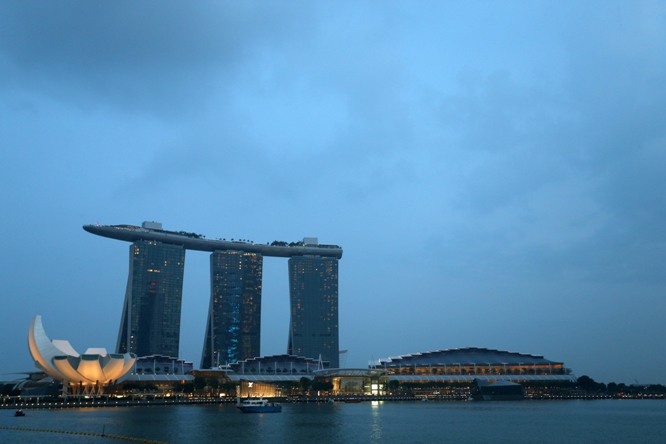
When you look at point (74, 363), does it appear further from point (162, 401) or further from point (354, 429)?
point (354, 429)

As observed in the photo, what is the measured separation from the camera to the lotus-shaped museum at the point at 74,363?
147 m

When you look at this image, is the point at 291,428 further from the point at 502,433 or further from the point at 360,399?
the point at 360,399

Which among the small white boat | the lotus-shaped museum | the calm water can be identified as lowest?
the calm water

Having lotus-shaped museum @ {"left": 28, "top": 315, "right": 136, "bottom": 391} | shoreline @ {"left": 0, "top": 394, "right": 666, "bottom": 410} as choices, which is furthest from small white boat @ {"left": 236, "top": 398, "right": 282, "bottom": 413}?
lotus-shaped museum @ {"left": 28, "top": 315, "right": 136, "bottom": 391}

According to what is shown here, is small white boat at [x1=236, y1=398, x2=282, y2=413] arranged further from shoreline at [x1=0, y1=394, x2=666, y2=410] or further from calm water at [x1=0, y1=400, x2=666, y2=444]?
shoreline at [x1=0, y1=394, x2=666, y2=410]

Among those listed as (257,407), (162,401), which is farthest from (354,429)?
(162,401)

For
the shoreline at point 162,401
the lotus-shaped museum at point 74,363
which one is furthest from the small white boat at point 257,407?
the lotus-shaped museum at point 74,363

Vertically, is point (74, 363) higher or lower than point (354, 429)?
higher

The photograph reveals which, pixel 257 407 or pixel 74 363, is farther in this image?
pixel 74 363

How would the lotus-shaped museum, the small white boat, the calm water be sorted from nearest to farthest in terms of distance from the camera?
Result: the calm water, the small white boat, the lotus-shaped museum

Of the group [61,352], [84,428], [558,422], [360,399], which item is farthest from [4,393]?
[558,422]

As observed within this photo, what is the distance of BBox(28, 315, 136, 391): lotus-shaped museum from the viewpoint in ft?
482

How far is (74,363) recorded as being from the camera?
146625mm

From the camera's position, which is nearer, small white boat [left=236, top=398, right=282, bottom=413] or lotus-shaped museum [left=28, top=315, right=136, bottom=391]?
small white boat [left=236, top=398, right=282, bottom=413]
